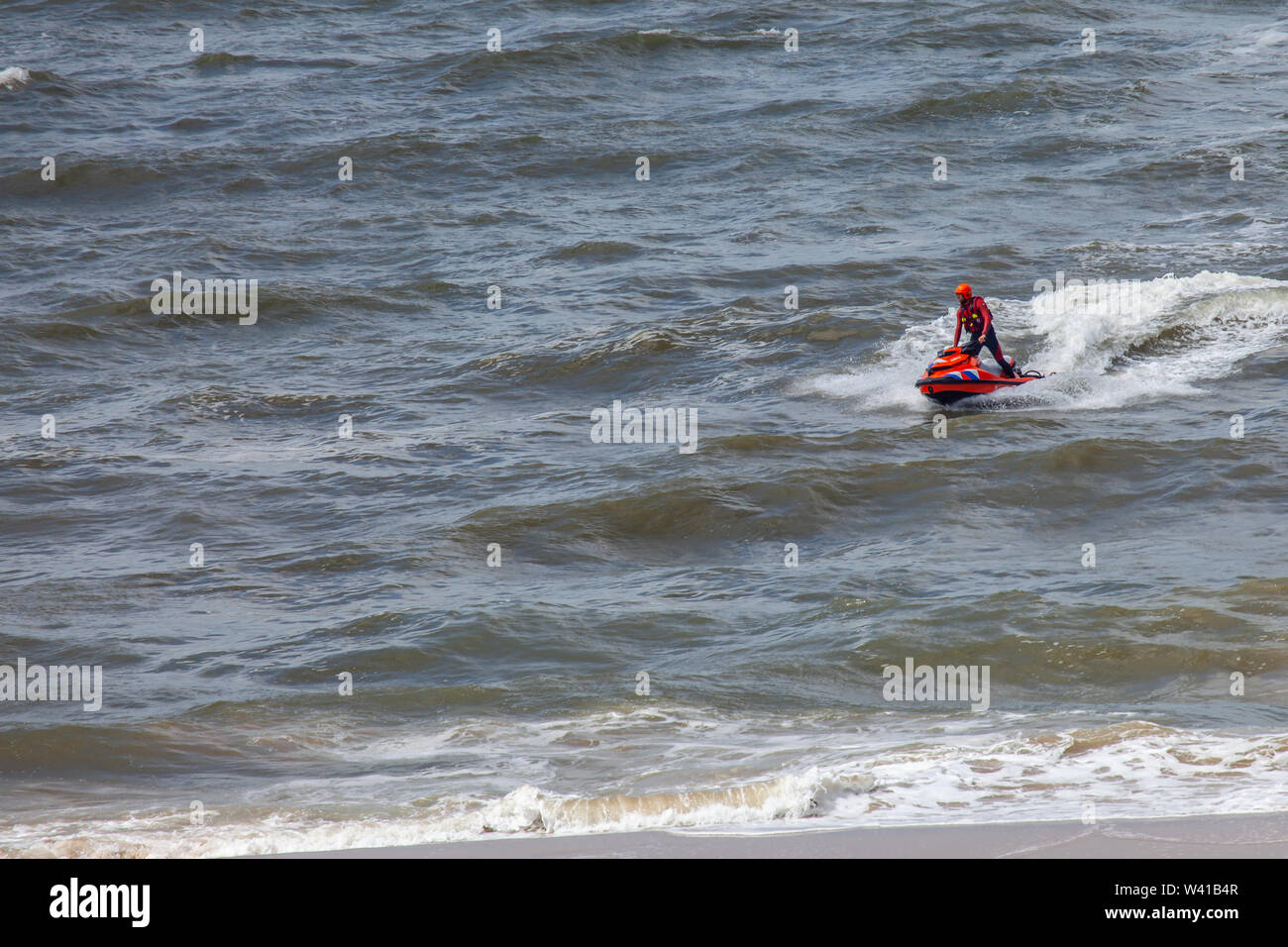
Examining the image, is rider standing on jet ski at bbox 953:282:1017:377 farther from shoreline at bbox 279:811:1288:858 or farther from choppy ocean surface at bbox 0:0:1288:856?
shoreline at bbox 279:811:1288:858

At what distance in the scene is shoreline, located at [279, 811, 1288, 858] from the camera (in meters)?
6.55

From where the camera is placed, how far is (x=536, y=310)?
2155 centimetres

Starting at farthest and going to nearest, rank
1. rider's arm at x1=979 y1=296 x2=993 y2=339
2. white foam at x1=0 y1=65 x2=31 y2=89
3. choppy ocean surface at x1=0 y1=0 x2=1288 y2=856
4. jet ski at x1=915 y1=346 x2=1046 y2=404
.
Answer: white foam at x1=0 y1=65 x2=31 y2=89 < rider's arm at x1=979 y1=296 x2=993 y2=339 < jet ski at x1=915 y1=346 x2=1046 y2=404 < choppy ocean surface at x1=0 y1=0 x2=1288 y2=856

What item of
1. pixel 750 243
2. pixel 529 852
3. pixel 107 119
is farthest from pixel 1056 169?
pixel 529 852

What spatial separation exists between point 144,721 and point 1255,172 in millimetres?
21291

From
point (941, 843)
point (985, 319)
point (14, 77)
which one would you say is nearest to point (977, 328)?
point (985, 319)

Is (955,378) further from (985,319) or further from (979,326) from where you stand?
(985,319)

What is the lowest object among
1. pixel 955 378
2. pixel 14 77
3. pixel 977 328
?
pixel 955 378

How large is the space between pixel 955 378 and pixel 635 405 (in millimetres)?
3758

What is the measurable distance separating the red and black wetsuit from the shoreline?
34.0 ft

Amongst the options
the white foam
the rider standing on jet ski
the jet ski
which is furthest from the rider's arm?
the white foam

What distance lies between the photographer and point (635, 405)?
17922mm

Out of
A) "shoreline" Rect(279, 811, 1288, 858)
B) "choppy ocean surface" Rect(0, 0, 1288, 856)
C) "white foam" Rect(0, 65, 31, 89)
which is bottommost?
"shoreline" Rect(279, 811, 1288, 858)

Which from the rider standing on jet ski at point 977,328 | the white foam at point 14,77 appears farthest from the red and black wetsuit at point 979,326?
the white foam at point 14,77
